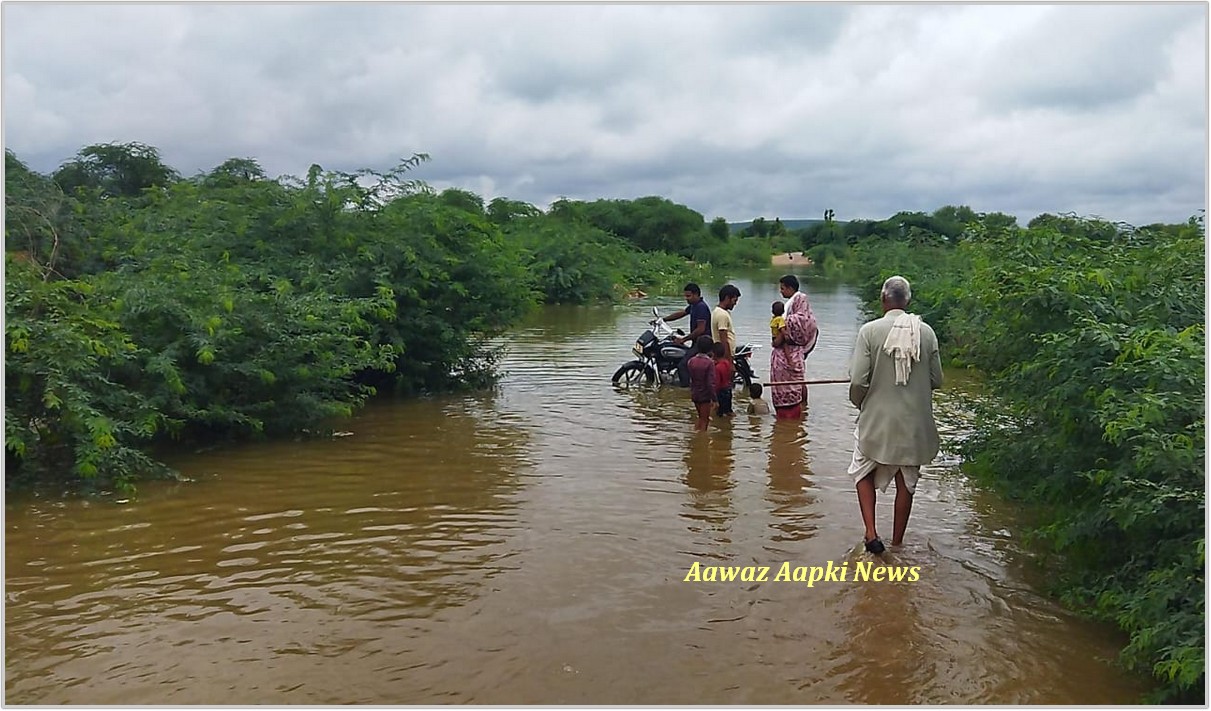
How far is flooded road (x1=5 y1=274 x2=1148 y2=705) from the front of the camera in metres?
4.69

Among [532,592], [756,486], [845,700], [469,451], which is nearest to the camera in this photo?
[845,700]

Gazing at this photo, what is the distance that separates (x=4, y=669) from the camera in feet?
15.8

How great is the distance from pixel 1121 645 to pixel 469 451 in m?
6.34

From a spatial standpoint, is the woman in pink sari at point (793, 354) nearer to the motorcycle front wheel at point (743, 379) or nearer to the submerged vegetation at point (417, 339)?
the motorcycle front wheel at point (743, 379)

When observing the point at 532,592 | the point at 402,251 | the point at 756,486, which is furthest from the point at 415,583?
the point at 402,251

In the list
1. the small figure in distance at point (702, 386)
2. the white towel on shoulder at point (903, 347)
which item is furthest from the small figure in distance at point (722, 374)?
the white towel on shoulder at point (903, 347)

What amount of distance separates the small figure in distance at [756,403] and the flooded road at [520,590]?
7.49ft

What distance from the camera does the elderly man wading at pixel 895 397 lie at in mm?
6402

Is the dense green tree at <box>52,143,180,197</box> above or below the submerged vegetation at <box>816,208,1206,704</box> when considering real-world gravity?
above

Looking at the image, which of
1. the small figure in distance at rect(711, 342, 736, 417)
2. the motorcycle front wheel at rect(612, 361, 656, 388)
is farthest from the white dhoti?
the motorcycle front wheel at rect(612, 361, 656, 388)

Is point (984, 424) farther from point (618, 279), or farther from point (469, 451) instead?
point (618, 279)

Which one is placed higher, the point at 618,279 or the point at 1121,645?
the point at 618,279

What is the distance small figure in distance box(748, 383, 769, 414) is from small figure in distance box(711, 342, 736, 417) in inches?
27.0

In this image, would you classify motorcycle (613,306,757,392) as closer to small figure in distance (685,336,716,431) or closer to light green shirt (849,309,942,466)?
small figure in distance (685,336,716,431)
